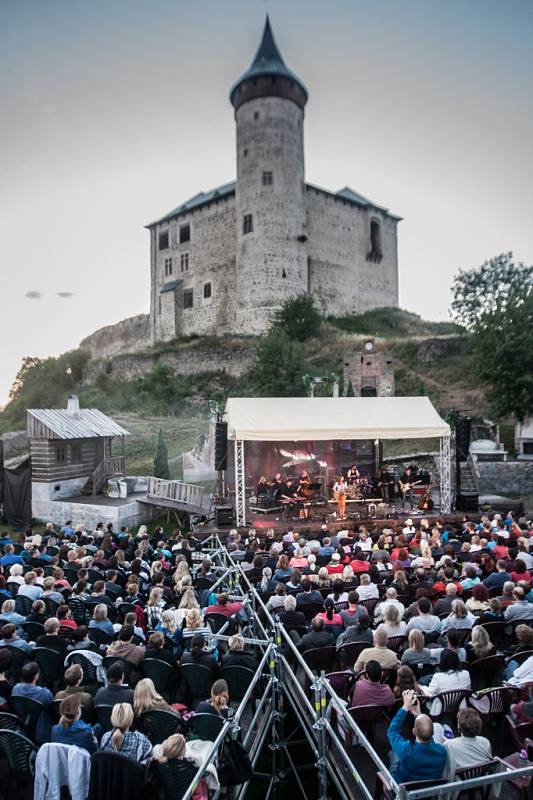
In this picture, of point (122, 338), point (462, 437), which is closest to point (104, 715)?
point (462, 437)

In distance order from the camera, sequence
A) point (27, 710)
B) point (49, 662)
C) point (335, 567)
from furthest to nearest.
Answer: point (335, 567) < point (49, 662) < point (27, 710)

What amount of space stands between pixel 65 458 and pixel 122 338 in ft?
132

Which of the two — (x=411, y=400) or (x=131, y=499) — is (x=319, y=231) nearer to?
(x=411, y=400)

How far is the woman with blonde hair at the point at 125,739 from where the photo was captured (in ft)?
12.0

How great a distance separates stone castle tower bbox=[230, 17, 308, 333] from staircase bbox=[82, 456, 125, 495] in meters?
23.0

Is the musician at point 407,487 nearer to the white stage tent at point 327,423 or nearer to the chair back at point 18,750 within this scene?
the white stage tent at point 327,423

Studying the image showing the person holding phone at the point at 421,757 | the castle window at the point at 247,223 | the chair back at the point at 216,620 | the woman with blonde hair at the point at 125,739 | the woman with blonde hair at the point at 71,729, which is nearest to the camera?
the person holding phone at the point at 421,757

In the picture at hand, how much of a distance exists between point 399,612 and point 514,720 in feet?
5.90

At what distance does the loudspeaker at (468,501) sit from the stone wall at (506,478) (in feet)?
21.3

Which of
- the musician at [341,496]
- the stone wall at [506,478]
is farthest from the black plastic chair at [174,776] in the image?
the stone wall at [506,478]

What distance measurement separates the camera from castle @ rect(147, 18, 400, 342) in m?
40.1

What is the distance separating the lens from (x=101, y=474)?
18688mm

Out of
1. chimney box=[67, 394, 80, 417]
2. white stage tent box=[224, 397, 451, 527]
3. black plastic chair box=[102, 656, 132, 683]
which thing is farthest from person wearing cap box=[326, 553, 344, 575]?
chimney box=[67, 394, 80, 417]

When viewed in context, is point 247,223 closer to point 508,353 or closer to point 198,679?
point 508,353
